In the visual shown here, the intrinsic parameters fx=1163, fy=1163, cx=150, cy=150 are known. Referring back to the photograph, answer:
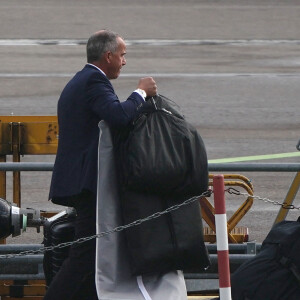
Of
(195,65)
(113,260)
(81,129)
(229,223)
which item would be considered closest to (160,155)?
(81,129)

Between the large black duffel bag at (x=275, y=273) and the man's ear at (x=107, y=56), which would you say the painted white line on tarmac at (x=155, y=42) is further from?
the large black duffel bag at (x=275, y=273)

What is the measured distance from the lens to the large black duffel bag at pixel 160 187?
612 centimetres

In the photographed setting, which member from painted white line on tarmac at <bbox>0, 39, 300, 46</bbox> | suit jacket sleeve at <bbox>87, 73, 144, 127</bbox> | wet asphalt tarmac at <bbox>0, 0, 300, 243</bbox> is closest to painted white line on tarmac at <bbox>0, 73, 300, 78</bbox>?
wet asphalt tarmac at <bbox>0, 0, 300, 243</bbox>

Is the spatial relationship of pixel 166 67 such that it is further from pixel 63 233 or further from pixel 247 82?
pixel 63 233

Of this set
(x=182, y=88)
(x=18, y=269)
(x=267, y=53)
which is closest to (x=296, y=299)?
(x=18, y=269)

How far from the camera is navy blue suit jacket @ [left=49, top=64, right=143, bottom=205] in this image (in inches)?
247

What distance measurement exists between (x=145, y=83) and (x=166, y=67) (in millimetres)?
13336

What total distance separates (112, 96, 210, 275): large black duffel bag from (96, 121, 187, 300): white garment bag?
6 cm

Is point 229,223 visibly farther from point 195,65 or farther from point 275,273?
point 195,65

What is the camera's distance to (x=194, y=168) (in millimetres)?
6191

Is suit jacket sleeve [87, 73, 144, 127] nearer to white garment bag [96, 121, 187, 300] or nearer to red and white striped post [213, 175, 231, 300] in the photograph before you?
white garment bag [96, 121, 187, 300]

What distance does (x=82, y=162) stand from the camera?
6340mm

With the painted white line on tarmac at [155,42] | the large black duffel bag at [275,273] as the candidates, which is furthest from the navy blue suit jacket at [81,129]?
the painted white line on tarmac at [155,42]

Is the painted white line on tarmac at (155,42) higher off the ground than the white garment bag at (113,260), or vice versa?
the white garment bag at (113,260)
